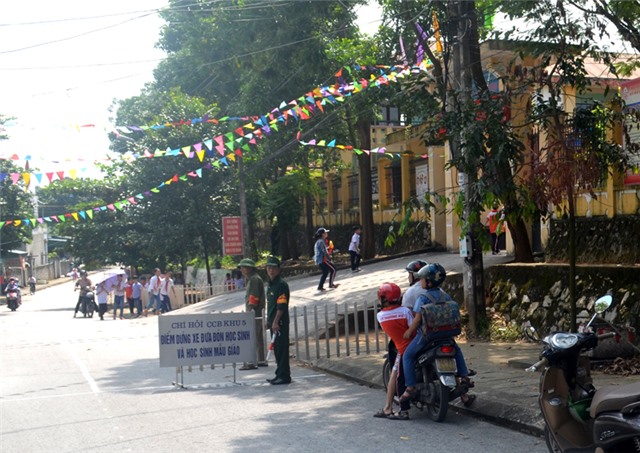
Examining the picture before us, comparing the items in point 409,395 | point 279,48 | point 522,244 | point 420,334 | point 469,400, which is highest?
point 279,48

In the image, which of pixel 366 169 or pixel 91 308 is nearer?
pixel 366 169

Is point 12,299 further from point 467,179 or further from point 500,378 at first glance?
point 500,378

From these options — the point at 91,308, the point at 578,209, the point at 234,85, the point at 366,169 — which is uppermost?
the point at 234,85

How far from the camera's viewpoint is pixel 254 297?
14.0 meters

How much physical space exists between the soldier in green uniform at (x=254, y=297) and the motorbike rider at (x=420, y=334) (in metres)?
5.06

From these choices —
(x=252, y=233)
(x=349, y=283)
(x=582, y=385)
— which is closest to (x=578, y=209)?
(x=349, y=283)

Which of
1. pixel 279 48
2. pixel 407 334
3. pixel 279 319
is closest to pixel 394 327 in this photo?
pixel 407 334

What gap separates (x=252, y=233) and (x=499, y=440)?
43.3m

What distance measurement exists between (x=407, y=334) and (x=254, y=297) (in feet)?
17.4

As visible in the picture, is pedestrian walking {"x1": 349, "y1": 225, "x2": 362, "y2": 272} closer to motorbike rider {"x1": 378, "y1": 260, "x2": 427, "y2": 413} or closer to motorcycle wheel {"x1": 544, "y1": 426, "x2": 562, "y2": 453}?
motorbike rider {"x1": 378, "y1": 260, "x2": 427, "y2": 413}

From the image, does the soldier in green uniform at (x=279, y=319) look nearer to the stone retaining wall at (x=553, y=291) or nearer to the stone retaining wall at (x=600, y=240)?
the stone retaining wall at (x=553, y=291)

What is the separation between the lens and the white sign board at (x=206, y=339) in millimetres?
12414

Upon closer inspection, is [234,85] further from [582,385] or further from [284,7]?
[582,385]

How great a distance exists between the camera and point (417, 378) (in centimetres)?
922
